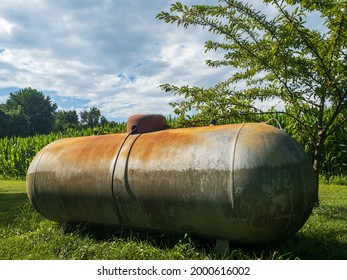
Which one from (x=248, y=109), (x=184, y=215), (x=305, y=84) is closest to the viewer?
(x=184, y=215)

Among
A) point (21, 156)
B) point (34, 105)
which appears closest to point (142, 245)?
point (21, 156)

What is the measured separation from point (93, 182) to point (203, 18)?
3156 millimetres

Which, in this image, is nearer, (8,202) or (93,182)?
(93,182)

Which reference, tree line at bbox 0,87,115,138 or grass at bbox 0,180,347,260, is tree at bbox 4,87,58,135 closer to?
tree line at bbox 0,87,115,138

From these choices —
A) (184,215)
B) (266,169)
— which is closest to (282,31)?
(266,169)

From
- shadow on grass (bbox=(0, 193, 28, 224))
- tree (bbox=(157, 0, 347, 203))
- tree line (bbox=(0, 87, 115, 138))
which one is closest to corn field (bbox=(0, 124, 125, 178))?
shadow on grass (bbox=(0, 193, 28, 224))

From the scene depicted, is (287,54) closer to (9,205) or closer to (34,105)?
(9,205)

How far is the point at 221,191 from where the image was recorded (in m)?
3.33

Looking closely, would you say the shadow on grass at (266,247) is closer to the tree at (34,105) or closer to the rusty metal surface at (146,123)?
the rusty metal surface at (146,123)

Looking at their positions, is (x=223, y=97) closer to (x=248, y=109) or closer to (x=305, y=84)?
(x=248, y=109)

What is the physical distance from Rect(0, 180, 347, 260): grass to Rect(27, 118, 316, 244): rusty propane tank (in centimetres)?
21

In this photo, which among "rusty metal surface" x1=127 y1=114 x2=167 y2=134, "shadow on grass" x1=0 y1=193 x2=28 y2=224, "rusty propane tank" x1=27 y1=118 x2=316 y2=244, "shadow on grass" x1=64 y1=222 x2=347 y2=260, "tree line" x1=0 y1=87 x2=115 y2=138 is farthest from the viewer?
"tree line" x1=0 y1=87 x2=115 y2=138

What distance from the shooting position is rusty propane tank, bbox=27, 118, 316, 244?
3.25 metres
